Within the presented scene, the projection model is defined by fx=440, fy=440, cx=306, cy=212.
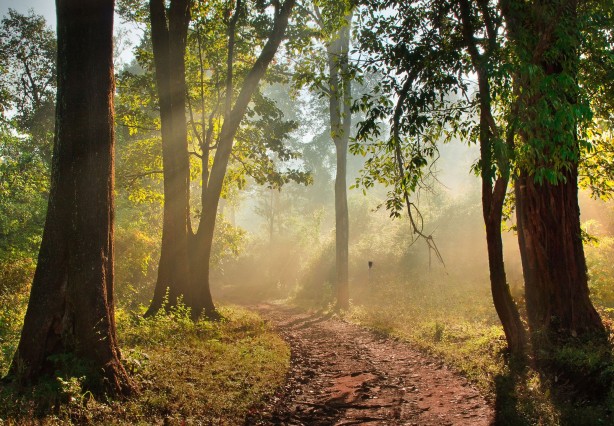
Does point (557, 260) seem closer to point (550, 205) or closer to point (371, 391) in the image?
point (550, 205)

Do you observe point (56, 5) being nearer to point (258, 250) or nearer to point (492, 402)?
point (492, 402)

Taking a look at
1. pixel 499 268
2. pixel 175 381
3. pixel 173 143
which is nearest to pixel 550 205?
pixel 499 268

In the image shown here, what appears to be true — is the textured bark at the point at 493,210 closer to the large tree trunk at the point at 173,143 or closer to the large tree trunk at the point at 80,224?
the large tree trunk at the point at 80,224

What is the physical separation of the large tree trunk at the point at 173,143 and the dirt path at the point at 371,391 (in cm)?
410

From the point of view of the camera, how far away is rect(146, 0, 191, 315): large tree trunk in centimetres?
1284

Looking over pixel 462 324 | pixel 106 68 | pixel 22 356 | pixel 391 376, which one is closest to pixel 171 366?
pixel 22 356

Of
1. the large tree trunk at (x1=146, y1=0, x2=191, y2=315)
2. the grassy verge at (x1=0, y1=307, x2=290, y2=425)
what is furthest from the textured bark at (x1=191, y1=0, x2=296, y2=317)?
the grassy verge at (x1=0, y1=307, x2=290, y2=425)

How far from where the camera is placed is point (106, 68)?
6793 millimetres

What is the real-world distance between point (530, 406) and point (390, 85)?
6.49 metres

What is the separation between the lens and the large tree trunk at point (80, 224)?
6.21 meters

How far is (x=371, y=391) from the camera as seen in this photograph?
7828 millimetres

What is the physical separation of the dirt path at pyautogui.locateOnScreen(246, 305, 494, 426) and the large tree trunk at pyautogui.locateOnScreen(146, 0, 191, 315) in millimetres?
4098

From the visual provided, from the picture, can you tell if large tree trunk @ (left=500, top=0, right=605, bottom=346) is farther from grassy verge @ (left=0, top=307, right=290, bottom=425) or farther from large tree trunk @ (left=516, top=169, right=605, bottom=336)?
grassy verge @ (left=0, top=307, right=290, bottom=425)

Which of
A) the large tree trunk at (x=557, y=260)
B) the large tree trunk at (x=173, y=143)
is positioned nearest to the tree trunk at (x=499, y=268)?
the large tree trunk at (x=557, y=260)
